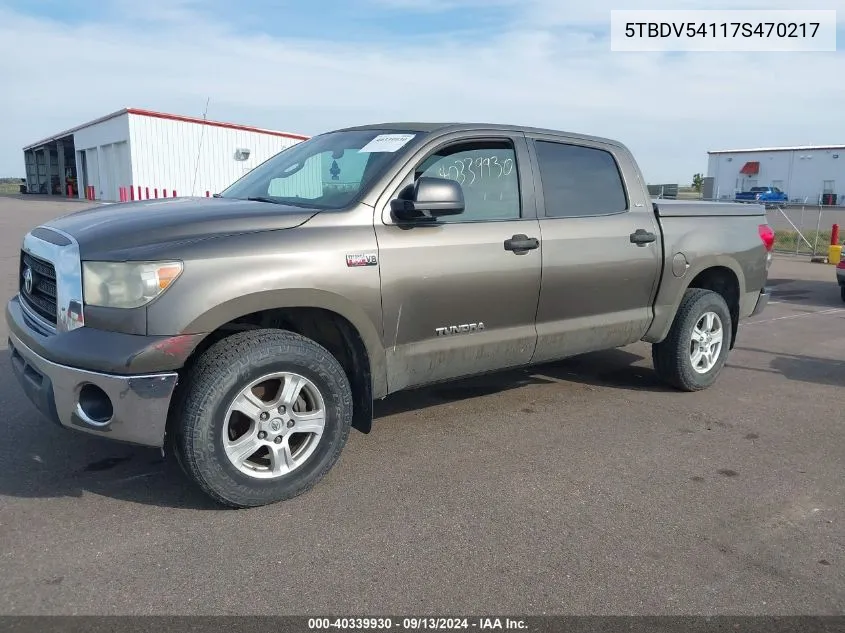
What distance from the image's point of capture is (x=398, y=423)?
475cm

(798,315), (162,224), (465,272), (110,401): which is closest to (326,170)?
(465,272)

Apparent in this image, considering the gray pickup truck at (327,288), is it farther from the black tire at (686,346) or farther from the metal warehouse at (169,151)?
the metal warehouse at (169,151)

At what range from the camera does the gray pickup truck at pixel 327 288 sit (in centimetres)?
319

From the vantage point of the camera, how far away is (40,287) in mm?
3666

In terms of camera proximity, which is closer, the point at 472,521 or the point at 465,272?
the point at 472,521

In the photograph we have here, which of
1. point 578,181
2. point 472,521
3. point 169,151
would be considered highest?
point 169,151

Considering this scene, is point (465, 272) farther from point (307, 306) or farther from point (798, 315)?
point (798, 315)

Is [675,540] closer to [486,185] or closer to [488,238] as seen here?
[488,238]

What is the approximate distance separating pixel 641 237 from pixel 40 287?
3775 mm

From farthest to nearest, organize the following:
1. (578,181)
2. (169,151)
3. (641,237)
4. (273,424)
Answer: (169,151) → (641,237) → (578,181) → (273,424)

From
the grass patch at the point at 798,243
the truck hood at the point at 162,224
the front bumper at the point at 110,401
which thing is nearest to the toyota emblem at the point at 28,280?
the truck hood at the point at 162,224

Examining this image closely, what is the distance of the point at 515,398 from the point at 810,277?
10.7 meters

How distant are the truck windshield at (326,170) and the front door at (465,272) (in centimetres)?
20

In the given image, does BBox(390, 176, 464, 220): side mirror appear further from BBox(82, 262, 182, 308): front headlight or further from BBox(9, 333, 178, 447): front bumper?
BBox(9, 333, 178, 447): front bumper
